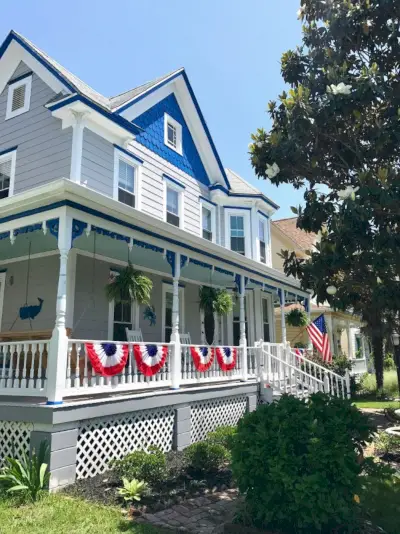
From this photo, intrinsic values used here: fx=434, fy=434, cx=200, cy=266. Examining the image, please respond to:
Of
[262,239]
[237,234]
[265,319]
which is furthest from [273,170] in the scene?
[265,319]

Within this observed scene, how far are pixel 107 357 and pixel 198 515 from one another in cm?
290

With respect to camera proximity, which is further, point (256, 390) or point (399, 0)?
point (256, 390)

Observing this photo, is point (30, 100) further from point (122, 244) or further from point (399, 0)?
point (399, 0)

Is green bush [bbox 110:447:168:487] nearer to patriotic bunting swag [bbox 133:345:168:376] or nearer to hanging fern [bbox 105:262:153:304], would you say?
patriotic bunting swag [bbox 133:345:168:376]

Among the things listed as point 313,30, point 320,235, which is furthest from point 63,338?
point 313,30

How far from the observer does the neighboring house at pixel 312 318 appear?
80.3 ft

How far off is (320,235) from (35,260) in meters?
7.25

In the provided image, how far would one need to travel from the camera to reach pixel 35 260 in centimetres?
1077

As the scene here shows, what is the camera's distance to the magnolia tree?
586cm

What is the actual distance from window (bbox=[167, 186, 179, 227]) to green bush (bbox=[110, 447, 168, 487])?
26.0ft

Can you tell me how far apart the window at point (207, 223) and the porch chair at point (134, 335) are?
Answer: 5.07m

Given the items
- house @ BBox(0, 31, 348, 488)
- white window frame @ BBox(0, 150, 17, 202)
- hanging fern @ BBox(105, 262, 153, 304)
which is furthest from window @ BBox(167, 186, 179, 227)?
hanging fern @ BBox(105, 262, 153, 304)

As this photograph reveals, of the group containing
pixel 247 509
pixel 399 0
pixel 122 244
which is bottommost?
pixel 247 509

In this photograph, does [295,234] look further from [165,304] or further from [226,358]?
[226,358]
